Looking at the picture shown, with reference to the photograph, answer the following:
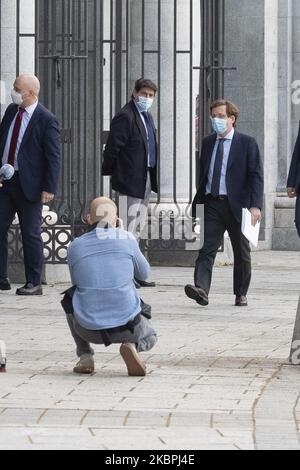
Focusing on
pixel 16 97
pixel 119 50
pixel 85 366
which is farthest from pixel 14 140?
pixel 85 366

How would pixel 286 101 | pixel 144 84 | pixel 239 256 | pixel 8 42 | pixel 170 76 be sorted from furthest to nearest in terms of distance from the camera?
pixel 286 101 < pixel 170 76 < pixel 8 42 < pixel 144 84 < pixel 239 256

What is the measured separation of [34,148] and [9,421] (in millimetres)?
6794

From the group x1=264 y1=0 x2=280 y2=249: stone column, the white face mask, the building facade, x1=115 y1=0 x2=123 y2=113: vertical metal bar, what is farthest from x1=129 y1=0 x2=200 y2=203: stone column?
x1=264 y1=0 x2=280 y2=249: stone column

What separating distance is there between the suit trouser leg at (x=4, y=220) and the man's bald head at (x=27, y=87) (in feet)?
2.55

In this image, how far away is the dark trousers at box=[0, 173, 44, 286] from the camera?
13781mm

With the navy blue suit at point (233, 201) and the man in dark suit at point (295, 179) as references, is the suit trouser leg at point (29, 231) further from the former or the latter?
the man in dark suit at point (295, 179)

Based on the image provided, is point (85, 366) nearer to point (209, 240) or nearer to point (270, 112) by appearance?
point (209, 240)

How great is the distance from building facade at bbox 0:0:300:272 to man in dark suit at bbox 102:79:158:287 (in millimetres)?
563

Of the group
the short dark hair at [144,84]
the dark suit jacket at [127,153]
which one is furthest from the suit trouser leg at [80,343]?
the short dark hair at [144,84]

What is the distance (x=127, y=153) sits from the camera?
14852mm

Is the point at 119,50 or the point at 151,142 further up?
the point at 119,50

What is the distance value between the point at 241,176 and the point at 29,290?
78.8 inches
